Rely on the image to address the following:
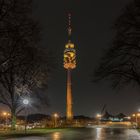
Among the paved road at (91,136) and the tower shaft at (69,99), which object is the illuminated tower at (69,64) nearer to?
the tower shaft at (69,99)

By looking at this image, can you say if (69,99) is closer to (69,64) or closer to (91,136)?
(69,64)

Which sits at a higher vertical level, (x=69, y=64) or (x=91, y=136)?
(x=69, y=64)

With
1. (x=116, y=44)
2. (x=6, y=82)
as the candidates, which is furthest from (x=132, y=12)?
(x=6, y=82)

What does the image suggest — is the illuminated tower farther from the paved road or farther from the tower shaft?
the paved road

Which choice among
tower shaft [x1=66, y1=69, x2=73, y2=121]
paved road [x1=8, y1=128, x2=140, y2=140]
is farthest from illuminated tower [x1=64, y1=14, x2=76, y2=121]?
paved road [x1=8, y1=128, x2=140, y2=140]

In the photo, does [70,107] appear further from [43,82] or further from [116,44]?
[116,44]

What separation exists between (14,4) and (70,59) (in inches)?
3723

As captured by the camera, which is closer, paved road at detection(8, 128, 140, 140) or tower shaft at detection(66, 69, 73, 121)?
paved road at detection(8, 128, 140, 140)

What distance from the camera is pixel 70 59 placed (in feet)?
389

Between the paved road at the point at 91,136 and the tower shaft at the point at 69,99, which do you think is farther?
the tower shaft at the point at 69,99

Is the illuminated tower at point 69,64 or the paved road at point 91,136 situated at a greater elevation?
the illuminated tower at point 69,64

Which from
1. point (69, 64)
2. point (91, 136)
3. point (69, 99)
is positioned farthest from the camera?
point (69, 64)

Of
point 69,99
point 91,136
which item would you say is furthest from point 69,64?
point 91,136

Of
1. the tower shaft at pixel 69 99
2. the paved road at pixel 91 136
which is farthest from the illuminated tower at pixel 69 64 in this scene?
the paved road at pixel 91 136
